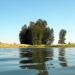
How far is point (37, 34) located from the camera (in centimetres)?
14862

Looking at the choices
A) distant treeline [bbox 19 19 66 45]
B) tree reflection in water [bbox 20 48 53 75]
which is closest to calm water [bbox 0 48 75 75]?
tree reflection in water [bbox 20 48 53 75]

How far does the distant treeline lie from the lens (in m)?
148

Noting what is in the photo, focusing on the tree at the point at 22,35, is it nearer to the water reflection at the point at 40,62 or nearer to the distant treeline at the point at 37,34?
the distant treeline at the point at 37,34

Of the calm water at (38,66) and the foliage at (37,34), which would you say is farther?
the foliage at (37,34)

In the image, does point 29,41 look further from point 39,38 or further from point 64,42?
point 64,42

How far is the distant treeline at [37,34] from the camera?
148125 millimetres

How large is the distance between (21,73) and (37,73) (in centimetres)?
127

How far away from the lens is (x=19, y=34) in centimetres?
16000

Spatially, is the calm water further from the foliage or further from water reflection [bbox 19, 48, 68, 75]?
the foliage

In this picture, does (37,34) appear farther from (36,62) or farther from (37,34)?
(36,62)

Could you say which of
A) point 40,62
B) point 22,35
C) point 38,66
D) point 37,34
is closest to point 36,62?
point 40,62

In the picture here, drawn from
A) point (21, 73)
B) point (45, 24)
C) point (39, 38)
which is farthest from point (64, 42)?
point (21, 73)

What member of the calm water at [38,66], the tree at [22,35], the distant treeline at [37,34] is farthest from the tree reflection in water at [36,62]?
the tree at [22,35]

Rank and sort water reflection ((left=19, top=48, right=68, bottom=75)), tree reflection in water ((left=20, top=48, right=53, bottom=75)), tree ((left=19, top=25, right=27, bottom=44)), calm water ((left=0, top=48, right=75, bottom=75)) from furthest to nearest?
1. tree ((left=19, top=25, right=27, bottom=44))
2. water reflection ((left=19, top=48, right=68, bottom=75))
3. tree reflection in water ((left=20, top=48, right=53, bottom=75))
4. calm water ((left=0, top=48, right=75, bottom=75))
